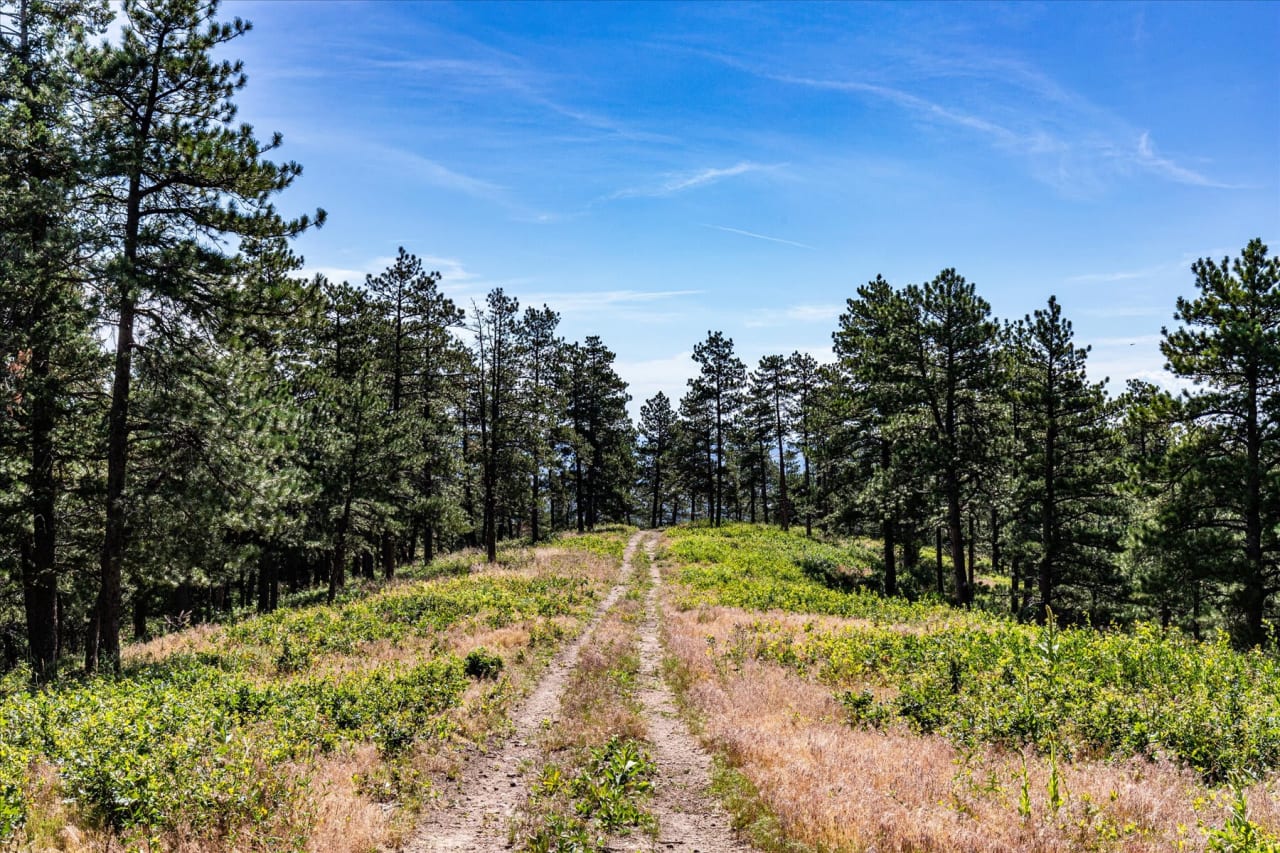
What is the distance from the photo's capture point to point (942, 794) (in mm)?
6602

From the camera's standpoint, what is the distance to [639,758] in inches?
328

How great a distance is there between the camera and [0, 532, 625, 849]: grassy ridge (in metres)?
5.70

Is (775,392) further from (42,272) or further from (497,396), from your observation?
(42,272)

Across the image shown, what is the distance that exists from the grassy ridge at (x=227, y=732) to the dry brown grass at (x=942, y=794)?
180 inches

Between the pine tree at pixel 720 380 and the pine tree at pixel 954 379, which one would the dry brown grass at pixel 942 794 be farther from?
the pine tree at pixel 720 380

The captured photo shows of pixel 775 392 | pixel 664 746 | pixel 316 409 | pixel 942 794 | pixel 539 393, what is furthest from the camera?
pixel 775 392

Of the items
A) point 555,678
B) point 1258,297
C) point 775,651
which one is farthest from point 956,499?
point 555,678

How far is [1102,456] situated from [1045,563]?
18.8 feet

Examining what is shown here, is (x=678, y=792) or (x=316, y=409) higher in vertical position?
(x=316, y=409)

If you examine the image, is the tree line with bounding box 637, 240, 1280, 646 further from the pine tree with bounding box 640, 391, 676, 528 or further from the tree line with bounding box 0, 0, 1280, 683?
the pine tree with bounding box 640, 391, 676, 528

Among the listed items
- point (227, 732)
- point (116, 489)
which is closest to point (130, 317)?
point (116, 489)

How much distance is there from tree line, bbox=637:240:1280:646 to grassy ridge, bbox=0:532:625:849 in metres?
16.2

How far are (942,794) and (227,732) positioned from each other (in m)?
8.29

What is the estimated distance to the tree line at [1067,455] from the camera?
18.3 m
